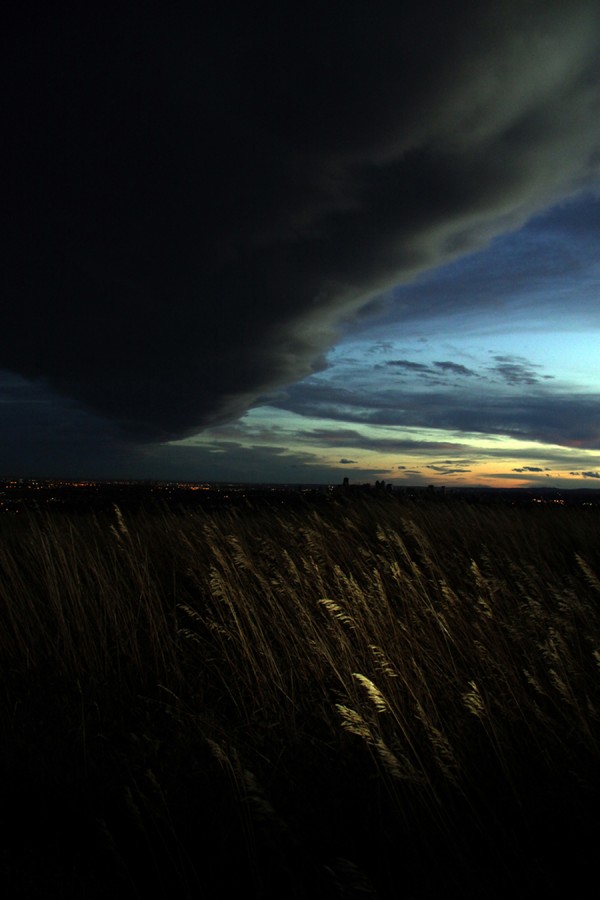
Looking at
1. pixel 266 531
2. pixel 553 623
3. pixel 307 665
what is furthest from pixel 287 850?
pixel 266 531

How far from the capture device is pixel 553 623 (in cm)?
504

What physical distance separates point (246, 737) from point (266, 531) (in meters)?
5.73

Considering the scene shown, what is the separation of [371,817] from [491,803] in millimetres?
586

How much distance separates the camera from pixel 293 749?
3.25 meters

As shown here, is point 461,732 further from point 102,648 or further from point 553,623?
point 102,648

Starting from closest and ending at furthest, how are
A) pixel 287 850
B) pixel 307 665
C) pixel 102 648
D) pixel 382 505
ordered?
1. pixel 287 850
2. pixel 307 665
3. pixel 102 648
4. pixel 382 505

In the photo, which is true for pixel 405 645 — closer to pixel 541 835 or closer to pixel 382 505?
pixel 541 835

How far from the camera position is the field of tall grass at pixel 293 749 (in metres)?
2.34

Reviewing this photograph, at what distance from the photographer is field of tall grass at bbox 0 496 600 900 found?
2.34m

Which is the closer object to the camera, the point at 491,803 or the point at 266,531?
the point at 491,803

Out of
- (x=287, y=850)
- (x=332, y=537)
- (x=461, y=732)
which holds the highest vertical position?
(x=332, y=537)

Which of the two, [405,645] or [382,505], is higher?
[382,505]

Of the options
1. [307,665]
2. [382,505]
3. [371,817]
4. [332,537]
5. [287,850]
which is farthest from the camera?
[382,505]

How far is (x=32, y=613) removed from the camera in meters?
5.46
